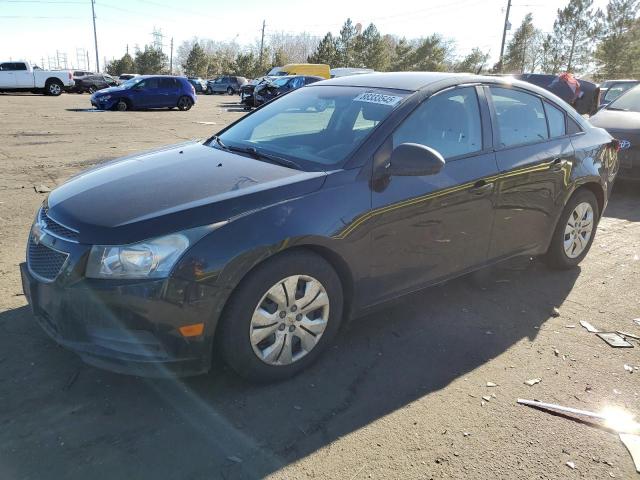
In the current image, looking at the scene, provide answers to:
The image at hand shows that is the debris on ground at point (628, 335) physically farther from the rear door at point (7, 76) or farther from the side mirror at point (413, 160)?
the rear door at point (7, 76)

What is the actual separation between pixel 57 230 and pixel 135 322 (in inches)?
27.6

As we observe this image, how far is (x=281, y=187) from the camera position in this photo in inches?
113

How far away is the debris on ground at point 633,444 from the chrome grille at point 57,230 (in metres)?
2.87

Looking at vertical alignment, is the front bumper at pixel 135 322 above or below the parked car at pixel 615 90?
below

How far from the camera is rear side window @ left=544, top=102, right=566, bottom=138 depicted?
4.38 meters

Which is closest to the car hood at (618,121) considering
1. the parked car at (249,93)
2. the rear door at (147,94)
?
the parked car at (249,93)

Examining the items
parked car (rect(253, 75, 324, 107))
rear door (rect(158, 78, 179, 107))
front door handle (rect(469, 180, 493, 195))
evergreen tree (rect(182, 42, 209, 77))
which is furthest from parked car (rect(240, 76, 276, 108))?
evergreen tree (rect(182, 42, 209, 77))

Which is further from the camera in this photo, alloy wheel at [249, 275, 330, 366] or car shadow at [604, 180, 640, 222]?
car shadow at [604, 180, 640, 222]

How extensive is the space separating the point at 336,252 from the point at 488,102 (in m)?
1.79

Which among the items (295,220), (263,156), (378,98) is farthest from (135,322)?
(378,98)

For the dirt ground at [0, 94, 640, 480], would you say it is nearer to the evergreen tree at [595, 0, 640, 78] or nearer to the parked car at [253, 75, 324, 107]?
the parked car at [253, 75, 324, 107]

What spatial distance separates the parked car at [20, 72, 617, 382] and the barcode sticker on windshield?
0.7 inches

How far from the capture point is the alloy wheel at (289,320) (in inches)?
110

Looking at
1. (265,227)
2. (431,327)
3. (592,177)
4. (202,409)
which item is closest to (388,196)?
(265,227)
